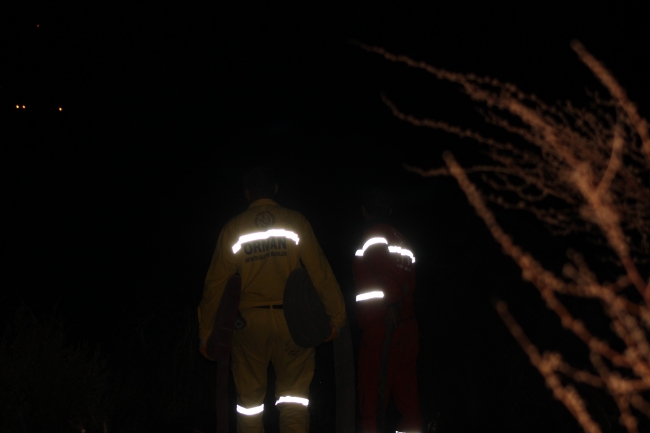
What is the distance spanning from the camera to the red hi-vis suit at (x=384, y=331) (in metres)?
5.68

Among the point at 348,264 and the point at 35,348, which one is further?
the point at 348,264

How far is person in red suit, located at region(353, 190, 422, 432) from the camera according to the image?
5.68m

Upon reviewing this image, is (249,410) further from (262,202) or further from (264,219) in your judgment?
(262,202)

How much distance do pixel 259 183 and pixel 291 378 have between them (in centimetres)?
138

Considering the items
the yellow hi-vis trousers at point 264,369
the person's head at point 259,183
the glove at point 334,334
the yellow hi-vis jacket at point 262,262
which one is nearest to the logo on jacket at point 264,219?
the yellow hi-vis jacket at point 262,262

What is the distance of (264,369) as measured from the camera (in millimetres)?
4836

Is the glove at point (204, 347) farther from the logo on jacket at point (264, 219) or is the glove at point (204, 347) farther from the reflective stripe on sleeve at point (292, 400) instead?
the logo on jacket at point (264, 219)

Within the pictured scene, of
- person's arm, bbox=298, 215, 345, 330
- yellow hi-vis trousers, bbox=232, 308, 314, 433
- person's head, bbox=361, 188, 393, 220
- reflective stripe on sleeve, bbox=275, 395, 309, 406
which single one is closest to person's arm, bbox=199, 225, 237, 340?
yellow hi-vis trousers, bbox=232, 308, 314, 433

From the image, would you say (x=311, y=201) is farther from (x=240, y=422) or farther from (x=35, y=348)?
(x=240, y=422)

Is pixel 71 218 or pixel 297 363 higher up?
pixel 71 218

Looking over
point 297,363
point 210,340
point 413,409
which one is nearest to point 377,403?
point 413,409

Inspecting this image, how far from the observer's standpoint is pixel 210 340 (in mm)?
4898

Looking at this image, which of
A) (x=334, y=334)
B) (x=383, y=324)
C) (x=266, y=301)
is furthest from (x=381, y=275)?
(x=266, y=301)

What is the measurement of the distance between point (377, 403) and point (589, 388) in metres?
2.25
